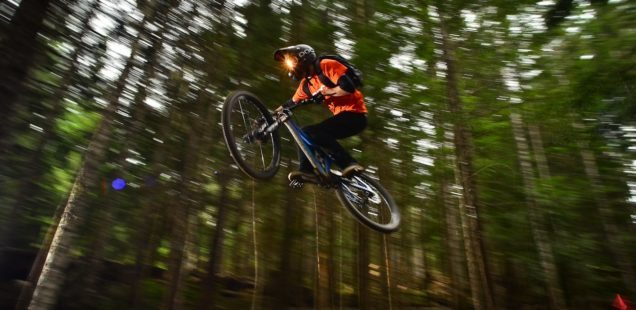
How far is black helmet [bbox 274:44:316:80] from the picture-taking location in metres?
2.34

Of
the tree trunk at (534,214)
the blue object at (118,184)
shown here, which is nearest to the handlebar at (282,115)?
the blue object at (118,184)

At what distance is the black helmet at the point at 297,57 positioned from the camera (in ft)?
7.66

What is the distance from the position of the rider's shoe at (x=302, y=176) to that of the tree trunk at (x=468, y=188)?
1.60 meters

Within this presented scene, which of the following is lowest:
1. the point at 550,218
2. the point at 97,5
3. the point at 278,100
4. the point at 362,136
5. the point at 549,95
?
the point at 550,218

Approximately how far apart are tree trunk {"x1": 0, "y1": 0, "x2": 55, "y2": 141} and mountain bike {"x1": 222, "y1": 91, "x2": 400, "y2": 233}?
1240 mm

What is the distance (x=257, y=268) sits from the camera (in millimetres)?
4398

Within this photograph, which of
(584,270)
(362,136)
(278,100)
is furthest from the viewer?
(584,270)

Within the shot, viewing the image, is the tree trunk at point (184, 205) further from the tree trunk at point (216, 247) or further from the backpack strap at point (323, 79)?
the backpack strap at point (323, 79)

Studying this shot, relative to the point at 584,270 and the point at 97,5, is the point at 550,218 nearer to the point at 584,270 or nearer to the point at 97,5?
the point at 584,270

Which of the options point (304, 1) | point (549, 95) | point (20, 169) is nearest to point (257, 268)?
point (20, 169)

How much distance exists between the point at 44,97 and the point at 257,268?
2.69 meters

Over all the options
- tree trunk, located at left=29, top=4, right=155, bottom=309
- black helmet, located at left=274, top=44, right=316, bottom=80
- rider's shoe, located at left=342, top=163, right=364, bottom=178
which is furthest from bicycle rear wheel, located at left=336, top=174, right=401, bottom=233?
tree trunk, located at left=29, top=4, right=155, bottom=309

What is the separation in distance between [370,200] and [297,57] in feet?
4.97

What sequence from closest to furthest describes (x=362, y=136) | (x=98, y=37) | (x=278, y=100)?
(x=98, y=37) → (x=278, y=100) → (x=362, y=136)
